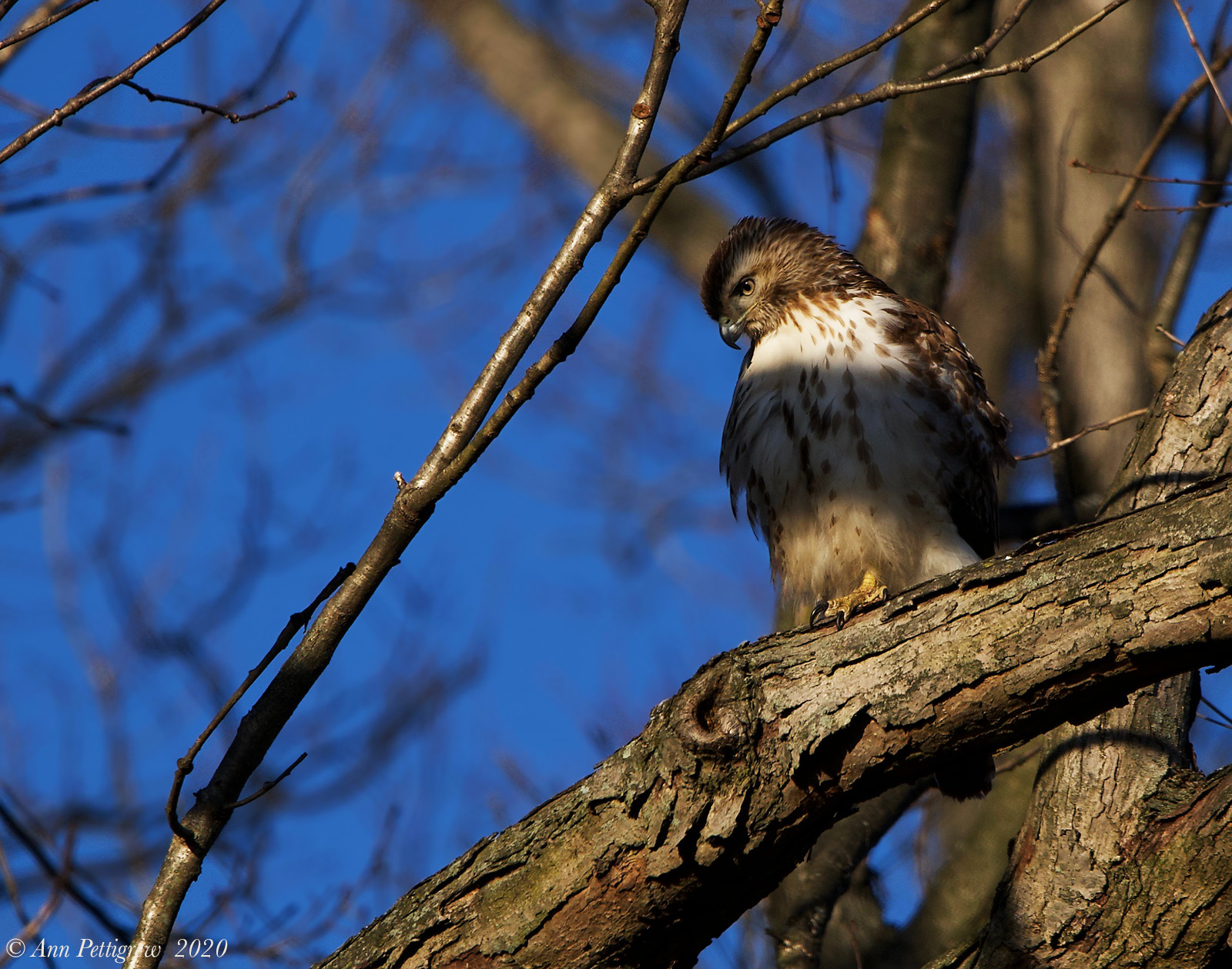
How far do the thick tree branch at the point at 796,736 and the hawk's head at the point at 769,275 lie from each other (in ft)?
7.24

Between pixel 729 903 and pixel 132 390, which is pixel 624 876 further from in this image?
pixel 132 390

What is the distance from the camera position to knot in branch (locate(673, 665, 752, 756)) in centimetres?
240

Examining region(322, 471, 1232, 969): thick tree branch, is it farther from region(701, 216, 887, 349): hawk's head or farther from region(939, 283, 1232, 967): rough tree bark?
region(701, 216, 887, 349): hawk's head

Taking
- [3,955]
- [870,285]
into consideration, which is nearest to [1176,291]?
[870,285]

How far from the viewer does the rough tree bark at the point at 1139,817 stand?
8.82 ft

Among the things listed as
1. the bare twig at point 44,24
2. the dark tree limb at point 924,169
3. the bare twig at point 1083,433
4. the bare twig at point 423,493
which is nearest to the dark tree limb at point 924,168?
the dark tree limb at point 924,169

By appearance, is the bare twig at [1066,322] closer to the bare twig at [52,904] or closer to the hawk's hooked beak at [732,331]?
the hawk's hooked beak at [732,331]

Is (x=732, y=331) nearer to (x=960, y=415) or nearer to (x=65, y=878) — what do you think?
(x=960, y=415)

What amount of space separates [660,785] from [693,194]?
19.9ft

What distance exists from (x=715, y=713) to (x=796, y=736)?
17cm

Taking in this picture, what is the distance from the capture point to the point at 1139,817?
2.92 metres

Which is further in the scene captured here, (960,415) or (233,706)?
(960,415)

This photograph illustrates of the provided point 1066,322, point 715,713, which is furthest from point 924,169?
point 715,713

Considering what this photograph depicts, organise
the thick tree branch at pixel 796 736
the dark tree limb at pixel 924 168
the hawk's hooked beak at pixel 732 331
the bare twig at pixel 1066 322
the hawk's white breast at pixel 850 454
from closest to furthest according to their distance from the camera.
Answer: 1. the thick tree branch at pixel 796 736
2. the hawk's white breast at pixel 850 454
3. the bare twig at pixel 1066 322
4. the hawk's hooked beak at pixel 732 331
5. the dark tree limb at pixel 924 168
